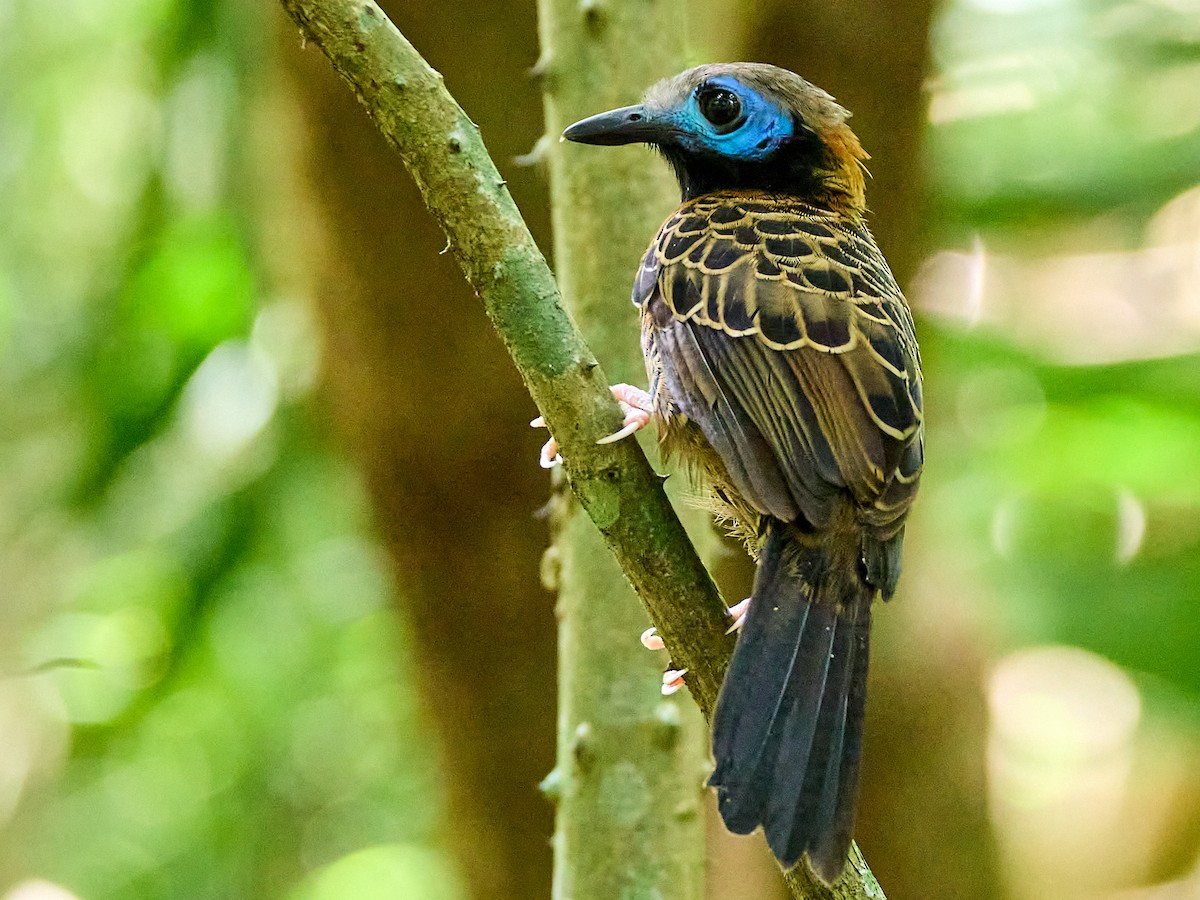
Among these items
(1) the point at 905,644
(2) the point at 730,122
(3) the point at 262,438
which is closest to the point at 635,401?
(2) the point at 730,122

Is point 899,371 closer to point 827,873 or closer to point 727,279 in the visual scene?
point 727,279

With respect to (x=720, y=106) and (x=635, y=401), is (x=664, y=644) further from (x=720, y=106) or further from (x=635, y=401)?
(x=720, y=106)

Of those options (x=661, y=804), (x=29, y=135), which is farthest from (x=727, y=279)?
(x=29, y=135)

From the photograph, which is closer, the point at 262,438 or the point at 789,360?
the point at 789,360

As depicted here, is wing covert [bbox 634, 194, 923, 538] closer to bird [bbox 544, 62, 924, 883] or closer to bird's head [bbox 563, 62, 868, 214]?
bird [bbox 544, 62, 924, 883]

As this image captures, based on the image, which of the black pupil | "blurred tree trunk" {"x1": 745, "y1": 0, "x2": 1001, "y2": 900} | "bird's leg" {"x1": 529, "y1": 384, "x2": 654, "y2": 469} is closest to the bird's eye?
the black pupil

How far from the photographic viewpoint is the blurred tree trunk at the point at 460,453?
436cm

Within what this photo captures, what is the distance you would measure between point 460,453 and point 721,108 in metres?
1.80

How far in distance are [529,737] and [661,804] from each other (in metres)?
1.63

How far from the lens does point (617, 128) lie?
8.89ft

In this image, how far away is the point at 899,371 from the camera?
246 cm

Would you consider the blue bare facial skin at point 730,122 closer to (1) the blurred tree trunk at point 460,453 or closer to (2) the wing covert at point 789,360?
(2) the wing covert at point 789,360

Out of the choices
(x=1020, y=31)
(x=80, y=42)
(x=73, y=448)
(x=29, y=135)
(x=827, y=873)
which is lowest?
(x=827, y=873)

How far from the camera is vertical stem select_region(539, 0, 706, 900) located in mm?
2744
